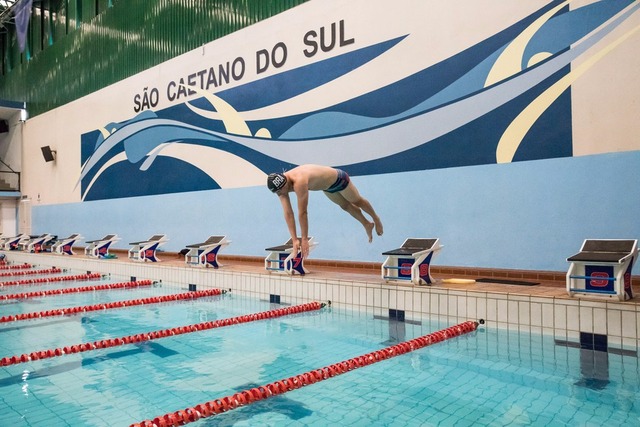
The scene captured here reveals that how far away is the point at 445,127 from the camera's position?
6.99 meters

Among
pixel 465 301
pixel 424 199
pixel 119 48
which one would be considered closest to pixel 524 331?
pixel 465 301

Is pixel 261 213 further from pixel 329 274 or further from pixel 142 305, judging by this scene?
pixel 142 305

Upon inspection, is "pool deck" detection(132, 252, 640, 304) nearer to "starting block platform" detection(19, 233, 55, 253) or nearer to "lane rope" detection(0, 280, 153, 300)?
"lane rope" detection(0, 280, 153, 300)

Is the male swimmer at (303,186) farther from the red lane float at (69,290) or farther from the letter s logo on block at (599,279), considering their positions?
the red lane float at (69,290)

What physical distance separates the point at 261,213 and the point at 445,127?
408cm

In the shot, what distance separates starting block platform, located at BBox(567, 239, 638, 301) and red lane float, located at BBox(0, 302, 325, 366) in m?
2.95

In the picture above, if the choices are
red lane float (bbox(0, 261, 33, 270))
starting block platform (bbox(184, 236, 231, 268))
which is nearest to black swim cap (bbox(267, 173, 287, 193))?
starting block platform (bbox(184, 236, 231, 268))

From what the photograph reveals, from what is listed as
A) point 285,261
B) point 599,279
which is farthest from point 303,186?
point 599,279

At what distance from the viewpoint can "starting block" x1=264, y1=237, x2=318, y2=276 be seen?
7047mm

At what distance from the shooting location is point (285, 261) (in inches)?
278

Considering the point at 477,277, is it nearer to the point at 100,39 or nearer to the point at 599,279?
the point at 599,279

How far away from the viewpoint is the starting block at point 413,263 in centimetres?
562

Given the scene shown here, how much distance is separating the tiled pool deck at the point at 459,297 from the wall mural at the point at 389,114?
5.64 ft

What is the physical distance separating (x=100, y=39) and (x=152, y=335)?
1278 centimetres
